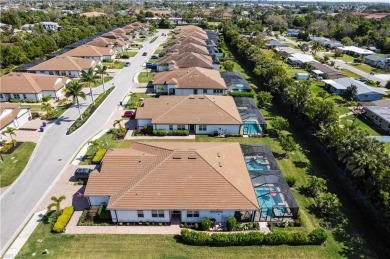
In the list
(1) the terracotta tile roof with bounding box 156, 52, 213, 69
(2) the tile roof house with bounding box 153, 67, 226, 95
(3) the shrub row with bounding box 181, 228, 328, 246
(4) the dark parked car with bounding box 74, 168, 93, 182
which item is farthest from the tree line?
(4) the dark parked car with bounding box 74, 168, 93, 182

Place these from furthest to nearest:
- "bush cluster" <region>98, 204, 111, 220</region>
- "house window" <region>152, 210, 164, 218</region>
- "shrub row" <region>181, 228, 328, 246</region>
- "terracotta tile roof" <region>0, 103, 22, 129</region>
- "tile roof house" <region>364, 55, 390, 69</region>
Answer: "tile roof house" <region>364, 55, 390, 69</region>
"terracotta tile roof" <region>0, 103, 22, 129</region>
"bush cluster" <region>98, 204, 111, 220</region>
"house window" <region>152, 210, 164, 218</region>
"shrub row" <region>181, 228, 328, 246</region>

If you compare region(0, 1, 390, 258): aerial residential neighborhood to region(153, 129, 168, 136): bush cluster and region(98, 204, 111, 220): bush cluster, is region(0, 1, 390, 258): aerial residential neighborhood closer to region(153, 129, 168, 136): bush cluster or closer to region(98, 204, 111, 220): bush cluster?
region(98, 204, 111, 220): bush cluster

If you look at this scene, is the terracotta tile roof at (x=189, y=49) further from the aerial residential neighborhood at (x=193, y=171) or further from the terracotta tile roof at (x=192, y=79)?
the aerial residential neighborhood at (x=193, y=171)

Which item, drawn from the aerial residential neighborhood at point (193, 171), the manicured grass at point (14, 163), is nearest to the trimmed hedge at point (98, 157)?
the aerial residential neighborhood at point (193, 171)

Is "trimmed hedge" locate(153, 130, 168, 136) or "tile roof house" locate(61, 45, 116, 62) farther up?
"tile roof house" locate(61, 45, 116, 62)

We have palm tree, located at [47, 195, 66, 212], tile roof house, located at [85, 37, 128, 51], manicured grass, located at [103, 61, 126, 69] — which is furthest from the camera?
tile roof house, located at [85, 37, 128, 51]

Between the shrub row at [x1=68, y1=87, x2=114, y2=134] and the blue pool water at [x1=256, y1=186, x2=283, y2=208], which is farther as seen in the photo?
the shrub row at [x1=68, y1=87, x2=114, y2=134]

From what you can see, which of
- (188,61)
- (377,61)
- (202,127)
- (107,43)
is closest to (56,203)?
(202,127)

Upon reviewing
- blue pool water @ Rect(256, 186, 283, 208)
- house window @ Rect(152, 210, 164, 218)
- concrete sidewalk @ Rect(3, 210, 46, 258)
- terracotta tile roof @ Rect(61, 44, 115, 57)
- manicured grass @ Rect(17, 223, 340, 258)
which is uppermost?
terracotta tile roof @ Rect(61, 44, 115, 57)
